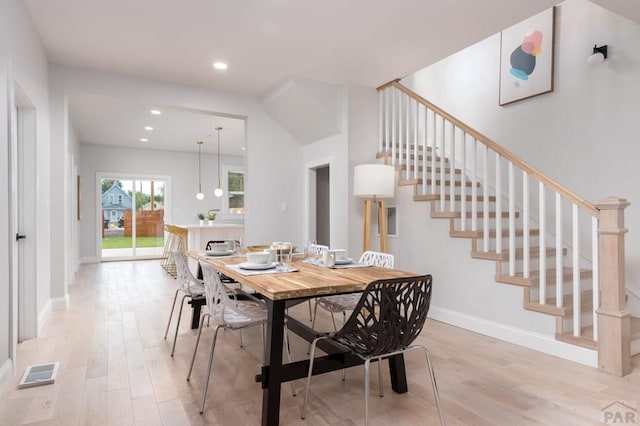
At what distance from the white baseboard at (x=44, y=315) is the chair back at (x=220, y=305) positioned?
2.25 metres

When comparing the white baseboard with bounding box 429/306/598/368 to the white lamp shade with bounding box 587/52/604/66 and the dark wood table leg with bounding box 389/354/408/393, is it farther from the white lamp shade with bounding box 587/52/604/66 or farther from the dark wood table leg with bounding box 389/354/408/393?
the white lamp shade with bounding box 587/52/604/66

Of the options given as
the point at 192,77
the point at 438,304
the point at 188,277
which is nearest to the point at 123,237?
the point at 192,77

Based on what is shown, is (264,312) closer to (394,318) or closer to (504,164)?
(394,318)

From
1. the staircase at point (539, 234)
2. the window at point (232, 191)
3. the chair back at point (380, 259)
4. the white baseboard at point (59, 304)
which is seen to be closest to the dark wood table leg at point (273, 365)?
the chair back at point (380, 259)

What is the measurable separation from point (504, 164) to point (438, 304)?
2018 mm

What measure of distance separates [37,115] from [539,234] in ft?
15.2

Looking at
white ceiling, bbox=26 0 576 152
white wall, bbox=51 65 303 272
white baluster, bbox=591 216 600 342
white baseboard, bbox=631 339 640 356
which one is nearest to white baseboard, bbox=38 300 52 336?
white wall, bbox=51 65 303 272

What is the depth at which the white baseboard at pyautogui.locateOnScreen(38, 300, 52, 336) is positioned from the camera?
11.5 ft

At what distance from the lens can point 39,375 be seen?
246 centimetres

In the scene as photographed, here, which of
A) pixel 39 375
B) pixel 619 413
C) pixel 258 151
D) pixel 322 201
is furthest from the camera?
pixel 322 201

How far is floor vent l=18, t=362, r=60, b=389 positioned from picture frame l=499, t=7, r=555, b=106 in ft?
16.6

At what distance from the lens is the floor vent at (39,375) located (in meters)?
2.35

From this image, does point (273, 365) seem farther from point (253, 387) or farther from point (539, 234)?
point (539, 234)

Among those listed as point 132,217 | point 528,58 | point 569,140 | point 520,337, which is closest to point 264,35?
point 528,58
